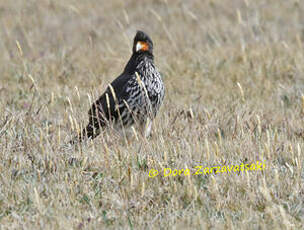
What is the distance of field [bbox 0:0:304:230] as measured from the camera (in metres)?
3.76

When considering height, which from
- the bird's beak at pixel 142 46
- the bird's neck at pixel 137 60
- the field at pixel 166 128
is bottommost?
the field at pixel 166 128

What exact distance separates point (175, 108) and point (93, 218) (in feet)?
9.27

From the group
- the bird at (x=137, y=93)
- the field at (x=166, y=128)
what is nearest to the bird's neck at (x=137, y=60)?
the bird at (x=137, y=93)

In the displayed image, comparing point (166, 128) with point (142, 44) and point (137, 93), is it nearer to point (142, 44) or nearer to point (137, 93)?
point (137, 93)

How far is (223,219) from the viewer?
3680 mm

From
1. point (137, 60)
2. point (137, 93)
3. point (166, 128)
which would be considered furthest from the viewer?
point (137, 60)

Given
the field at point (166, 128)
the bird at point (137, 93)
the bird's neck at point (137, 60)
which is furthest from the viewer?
the bird's neck at point (137, 60)

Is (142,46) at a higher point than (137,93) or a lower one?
higher

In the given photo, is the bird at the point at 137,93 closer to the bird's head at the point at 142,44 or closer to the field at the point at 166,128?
the bird's head at the point at 142,44

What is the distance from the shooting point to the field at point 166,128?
376 cm

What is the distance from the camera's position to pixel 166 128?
17.1 ft

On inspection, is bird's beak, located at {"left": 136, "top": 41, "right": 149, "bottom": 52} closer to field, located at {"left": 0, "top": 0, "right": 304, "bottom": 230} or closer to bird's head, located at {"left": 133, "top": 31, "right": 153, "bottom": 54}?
bird's head, located at {"left": 133, "top": 31, "right": 153, "bottom": 54}

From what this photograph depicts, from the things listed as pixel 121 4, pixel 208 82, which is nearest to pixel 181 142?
pixel 208 82

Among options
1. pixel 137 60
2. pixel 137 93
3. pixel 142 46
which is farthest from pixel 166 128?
pixel 142 46
